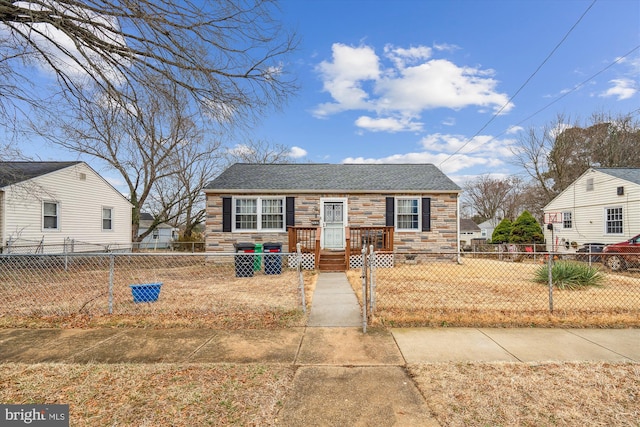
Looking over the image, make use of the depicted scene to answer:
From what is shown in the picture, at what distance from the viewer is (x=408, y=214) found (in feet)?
39.1

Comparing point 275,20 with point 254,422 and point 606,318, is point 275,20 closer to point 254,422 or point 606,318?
point 254,422

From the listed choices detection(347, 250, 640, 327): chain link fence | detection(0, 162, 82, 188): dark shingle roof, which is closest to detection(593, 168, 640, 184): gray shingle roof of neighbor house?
detection(347, 250, 640, 327): chain link fence

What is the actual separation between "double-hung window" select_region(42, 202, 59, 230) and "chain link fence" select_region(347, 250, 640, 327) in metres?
13.5

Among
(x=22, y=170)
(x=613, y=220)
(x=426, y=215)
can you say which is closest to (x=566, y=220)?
(x=613, y=220)

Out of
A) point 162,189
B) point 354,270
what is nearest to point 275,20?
point 354,270

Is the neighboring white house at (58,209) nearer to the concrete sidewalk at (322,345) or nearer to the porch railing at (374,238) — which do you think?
the concrete sidewalk at (322,345)

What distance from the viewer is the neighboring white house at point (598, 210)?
1371 centimetres

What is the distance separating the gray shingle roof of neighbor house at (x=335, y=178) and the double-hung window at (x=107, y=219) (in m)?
8.54

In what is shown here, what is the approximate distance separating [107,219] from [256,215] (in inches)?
412

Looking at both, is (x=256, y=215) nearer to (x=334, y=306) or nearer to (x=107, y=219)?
(x=334, y=306)

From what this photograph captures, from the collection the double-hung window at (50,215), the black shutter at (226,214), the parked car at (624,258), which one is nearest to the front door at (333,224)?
the black shutter at (226,214)

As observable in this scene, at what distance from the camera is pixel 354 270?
9.71 m

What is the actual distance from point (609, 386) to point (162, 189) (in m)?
23.9

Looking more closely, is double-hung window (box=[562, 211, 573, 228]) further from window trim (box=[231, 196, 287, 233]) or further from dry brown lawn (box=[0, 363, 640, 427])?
dry brown lawn (box=[0, 363, 640, 427])
